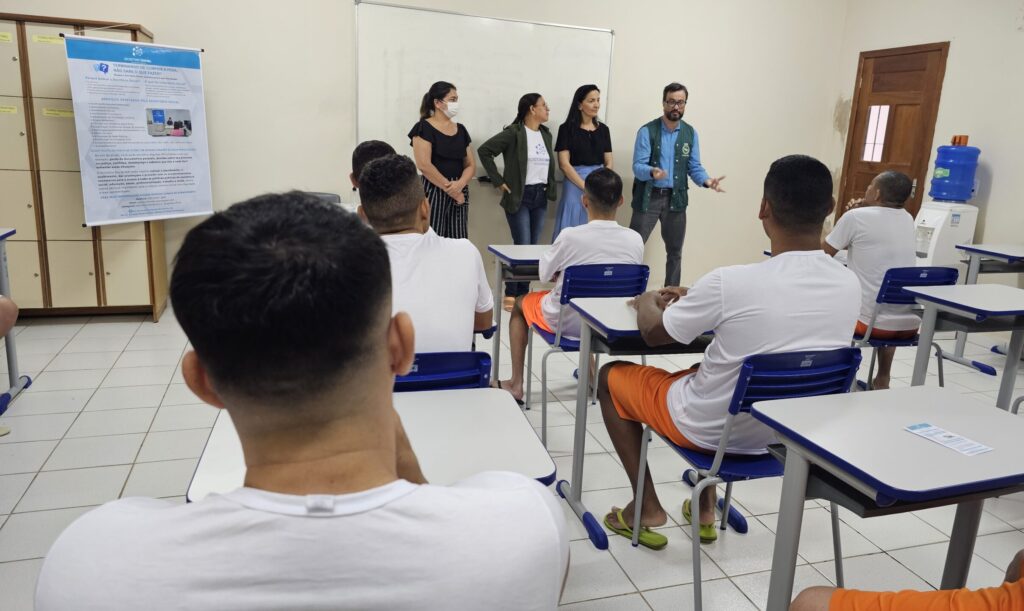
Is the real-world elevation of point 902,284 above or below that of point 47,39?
below

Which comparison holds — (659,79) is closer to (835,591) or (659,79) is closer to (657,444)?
(657,444)

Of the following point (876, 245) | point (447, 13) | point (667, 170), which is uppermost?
point (447, 13)

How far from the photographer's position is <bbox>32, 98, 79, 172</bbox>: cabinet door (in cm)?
422

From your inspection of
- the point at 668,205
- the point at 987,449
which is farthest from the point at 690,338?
the point at 668,205

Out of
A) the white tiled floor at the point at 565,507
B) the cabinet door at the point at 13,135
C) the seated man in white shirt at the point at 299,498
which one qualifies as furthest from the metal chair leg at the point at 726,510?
the cabinet door at the point at 13,135

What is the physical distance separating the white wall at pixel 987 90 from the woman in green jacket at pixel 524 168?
10.7 ft

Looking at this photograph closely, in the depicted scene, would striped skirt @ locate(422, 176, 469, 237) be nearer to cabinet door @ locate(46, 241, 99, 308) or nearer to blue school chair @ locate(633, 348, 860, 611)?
cabinet door @ locate(46, 241, 99, 308)

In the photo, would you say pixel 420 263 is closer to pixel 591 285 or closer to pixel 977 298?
pixel 591 285

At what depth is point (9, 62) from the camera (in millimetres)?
4102

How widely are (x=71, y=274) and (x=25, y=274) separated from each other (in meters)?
0.26

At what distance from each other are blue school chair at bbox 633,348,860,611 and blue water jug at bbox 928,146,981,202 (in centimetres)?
420

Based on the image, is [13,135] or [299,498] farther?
[13,135]

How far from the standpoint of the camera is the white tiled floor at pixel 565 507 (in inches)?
82.4

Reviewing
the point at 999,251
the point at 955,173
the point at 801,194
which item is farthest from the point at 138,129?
the point at 955,173
